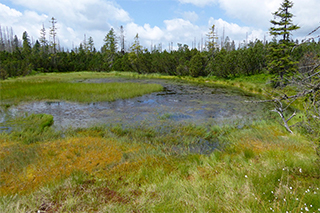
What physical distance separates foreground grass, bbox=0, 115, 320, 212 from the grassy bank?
0.01 metres

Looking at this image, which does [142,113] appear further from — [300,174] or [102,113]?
[300,174]

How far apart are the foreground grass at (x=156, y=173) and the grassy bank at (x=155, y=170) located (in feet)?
0.05

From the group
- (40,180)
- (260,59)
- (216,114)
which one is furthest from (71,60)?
(40,180)

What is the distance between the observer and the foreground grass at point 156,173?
2.82 metres

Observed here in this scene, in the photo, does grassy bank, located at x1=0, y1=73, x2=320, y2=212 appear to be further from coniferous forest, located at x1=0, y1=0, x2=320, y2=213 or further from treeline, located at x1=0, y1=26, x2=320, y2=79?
treeline, located at x1=0, y1=26, x2=320, y2=79

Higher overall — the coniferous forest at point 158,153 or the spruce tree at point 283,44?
the spruce tree at point 283,44

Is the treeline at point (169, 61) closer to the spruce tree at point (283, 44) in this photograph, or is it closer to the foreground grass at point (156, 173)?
the spruce tree at point (283, 44)

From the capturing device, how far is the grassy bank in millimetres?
2836

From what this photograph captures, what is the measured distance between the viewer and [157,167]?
14.8ft

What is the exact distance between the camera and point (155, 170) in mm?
4434

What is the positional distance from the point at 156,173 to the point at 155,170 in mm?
152

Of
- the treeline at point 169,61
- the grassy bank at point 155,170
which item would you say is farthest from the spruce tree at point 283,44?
the grassy bank at point 155,170

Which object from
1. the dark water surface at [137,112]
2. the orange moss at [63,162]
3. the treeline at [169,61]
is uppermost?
the treeline at [169,61]

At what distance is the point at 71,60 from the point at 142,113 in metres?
44.1
